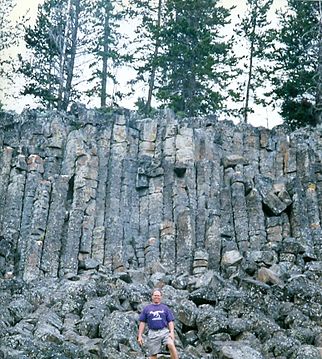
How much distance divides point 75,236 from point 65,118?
29.3 ft

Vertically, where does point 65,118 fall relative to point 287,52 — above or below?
below

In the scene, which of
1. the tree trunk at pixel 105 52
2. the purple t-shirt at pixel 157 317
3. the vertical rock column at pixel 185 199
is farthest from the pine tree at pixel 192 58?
the purple t-shirt at pixel 157 317

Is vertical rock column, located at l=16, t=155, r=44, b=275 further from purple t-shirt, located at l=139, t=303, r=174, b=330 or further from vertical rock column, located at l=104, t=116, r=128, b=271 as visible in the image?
purple t-shirt, located at l=139, t=303, r=174, b=330

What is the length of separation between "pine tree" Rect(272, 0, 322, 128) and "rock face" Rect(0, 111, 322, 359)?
5.01m

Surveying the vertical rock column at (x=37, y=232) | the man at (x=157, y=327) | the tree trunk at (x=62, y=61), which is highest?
the tree trunk at (x=62, y=61)

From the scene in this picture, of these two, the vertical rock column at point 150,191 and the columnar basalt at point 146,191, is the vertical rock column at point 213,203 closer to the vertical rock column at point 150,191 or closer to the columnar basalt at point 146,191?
the columnar basalt at point 146,191

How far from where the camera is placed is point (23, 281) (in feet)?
89.1

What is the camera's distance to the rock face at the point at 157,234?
20484 mm

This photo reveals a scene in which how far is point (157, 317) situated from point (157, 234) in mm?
14992

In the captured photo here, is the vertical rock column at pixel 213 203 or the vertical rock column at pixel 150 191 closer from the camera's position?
the vertical rock column at pixel 213 203

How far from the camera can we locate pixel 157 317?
54.1 ft

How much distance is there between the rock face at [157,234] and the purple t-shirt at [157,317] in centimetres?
192

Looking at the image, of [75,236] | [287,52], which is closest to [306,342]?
[75,236]

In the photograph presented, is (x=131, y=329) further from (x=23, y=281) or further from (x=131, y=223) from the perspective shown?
Answer: (x=131, y=223)
